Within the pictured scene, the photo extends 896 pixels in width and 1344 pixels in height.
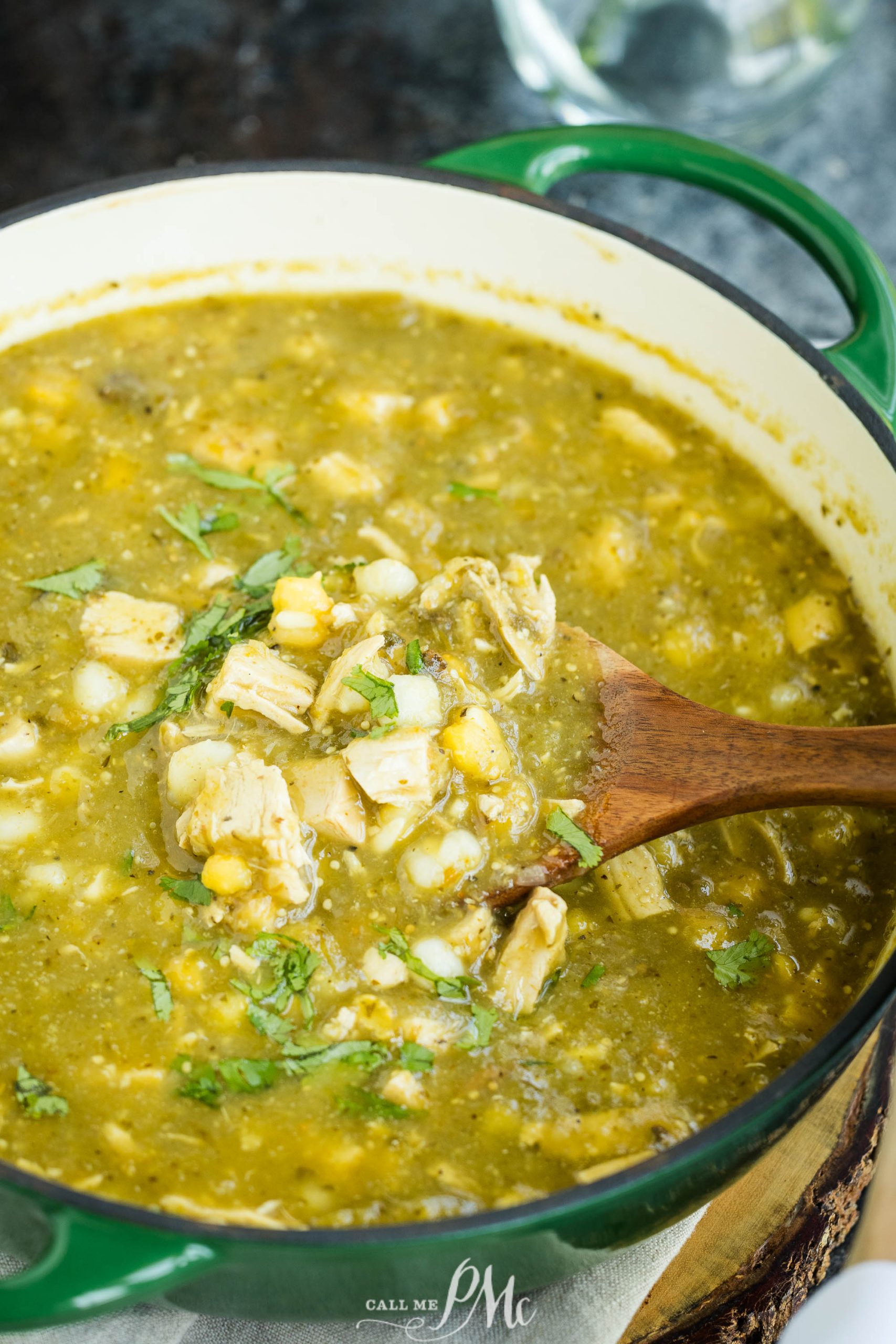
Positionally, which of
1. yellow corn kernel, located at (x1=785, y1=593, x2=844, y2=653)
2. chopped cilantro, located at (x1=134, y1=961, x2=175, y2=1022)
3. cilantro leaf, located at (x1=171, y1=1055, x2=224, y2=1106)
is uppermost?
yellow corn kernel, located at (x1=785, y1=593, x2=844, y2=653)

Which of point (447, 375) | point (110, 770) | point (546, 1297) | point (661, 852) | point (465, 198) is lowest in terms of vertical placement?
point (546, 1297)

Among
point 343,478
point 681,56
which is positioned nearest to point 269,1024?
point 343,478

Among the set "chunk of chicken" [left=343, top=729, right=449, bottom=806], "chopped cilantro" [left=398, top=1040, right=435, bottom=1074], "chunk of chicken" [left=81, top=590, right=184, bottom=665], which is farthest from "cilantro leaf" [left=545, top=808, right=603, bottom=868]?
"chunk of chicken" [left=81, top=590, right=184, bottom=665]

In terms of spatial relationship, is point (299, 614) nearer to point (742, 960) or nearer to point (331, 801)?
point (331, 801)

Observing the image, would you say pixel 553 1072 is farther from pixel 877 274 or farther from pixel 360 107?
pixel 360 107

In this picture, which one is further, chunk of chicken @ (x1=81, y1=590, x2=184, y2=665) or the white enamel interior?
the white enamel interior

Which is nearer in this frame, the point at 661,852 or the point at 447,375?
the point at 661,852

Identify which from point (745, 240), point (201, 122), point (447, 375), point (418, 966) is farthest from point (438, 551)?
point (201, 122)

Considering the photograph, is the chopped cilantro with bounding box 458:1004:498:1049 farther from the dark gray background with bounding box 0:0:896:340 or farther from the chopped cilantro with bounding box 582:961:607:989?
the dark gray background with bounding box 0:0:896:340
